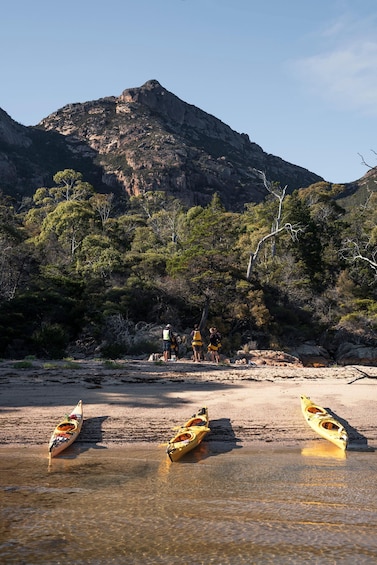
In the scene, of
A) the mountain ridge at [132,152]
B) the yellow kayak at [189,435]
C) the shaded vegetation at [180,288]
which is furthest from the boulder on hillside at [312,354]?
the mountain ridge at [132,152]

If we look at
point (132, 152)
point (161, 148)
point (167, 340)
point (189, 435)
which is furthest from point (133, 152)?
point (189, 435)

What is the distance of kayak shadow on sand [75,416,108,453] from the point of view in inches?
374

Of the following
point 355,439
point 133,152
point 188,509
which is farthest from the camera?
point 133,152

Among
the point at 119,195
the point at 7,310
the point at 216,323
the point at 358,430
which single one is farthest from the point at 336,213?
the point at 119,195

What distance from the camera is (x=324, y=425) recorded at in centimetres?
998

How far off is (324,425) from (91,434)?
4595 millimetres

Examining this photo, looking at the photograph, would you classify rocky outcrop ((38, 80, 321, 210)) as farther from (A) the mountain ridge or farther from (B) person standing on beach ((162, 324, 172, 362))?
(B) person standing on beach ((162, 324, 172, 362))

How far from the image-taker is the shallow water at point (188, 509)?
15.6 ft

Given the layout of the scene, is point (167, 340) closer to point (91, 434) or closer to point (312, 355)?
point (91, 434)

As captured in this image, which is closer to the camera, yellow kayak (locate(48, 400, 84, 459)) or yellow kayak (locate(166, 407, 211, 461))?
yellow kayak (locate(166, 407, 211, 461))

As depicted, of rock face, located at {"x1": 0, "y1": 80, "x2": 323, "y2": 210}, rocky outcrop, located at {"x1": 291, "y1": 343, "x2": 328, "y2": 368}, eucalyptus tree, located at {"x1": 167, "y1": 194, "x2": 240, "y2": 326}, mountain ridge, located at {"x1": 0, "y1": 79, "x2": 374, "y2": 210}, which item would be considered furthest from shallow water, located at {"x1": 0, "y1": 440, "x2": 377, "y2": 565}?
rock face, located at {"x1": 0, "y1": 80, "x2": 323, "y2": 210}

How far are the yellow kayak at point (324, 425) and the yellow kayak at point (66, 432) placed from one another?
4.64 metres

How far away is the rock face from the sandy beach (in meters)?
88.0

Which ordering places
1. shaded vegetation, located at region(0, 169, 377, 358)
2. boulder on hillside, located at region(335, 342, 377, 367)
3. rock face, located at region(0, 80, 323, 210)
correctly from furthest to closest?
rock face, located at region(0, 80, 323, 210)
boulder on hillside, located at region(335, 342, 377, 367)
shaded vegetation, located at region(0, 169, 377, 358)
